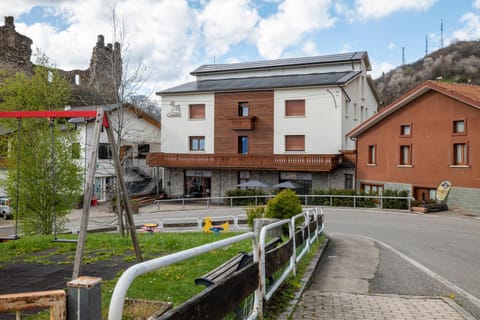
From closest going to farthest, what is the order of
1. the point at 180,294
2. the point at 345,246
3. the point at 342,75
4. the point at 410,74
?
the point at 180,294 → the point at 345,246 → the point at 342,75 → the point at 410,74

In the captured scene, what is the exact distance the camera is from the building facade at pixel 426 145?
77.9 feet

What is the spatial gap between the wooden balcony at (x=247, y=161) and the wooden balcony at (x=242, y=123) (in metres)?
2.52

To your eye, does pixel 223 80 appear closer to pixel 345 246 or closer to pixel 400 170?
pixel 400 170

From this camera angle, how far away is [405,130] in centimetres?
2828

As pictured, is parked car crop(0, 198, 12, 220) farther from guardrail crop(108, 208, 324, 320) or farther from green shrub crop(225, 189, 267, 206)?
guardrail crop(108, 208, 324, 320)

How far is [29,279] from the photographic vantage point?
22.5ft

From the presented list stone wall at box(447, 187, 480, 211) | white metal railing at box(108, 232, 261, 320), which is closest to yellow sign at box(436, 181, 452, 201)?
stone wall at box(447, 187, 480, 211)

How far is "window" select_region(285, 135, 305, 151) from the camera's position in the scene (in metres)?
34.6

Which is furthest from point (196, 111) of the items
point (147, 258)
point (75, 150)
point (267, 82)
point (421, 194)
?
point (147, 258)

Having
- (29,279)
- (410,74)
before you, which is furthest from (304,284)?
(410,74)

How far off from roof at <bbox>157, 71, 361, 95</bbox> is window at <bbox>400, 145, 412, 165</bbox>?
740 cm

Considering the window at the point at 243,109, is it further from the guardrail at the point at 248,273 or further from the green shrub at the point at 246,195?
the guardrail at the point at 248,273

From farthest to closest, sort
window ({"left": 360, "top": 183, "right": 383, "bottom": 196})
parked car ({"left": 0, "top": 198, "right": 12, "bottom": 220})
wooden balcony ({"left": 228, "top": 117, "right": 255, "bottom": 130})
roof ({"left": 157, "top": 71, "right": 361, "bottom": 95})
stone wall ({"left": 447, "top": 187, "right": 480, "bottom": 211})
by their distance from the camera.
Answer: wooden balcony ({"left": 228, "top": 117, "right": 255, "bottom": 130}) → roof ({"left": 157, "top": 71, "right": 361, "bottom": 95}) → parked car ({"left": 0, "top": 198, "right": 12, "bottom": 220}) → window ({"left": 360, "top": 183, "right": 383, "bottom": 196}) → stone wall ({"left": 447, "top": 187, "right": 480, "bottom": 211})

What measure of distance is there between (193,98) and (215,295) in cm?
3561
